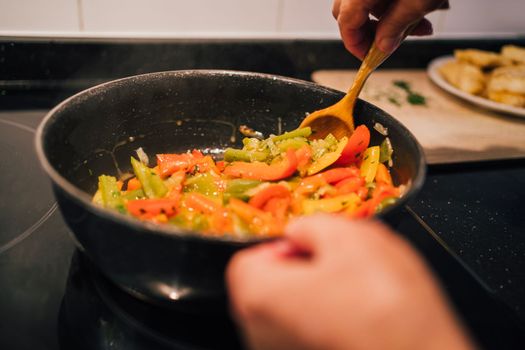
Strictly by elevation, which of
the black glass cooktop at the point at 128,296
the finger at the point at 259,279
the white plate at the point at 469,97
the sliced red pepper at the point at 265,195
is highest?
the finger at the point at 259,279

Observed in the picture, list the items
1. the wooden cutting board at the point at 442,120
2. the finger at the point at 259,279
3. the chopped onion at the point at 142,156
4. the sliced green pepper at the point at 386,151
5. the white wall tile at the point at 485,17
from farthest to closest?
the white wall tile at the point at 485,17 < the wooden cutting board at the point at 442,120 < the chopped onion at the point at 142,156 < the sliced green pepper at the point at 386,151 < the finger at the point at 259,279

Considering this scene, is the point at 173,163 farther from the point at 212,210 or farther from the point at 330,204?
the point at 330,204

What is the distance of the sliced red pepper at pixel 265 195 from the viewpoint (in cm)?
79

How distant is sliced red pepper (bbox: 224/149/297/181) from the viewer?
89 centimetres

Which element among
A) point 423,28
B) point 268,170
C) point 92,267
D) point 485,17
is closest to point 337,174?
point 268,170

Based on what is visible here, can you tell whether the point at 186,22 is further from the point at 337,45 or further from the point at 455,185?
the point at 455,185

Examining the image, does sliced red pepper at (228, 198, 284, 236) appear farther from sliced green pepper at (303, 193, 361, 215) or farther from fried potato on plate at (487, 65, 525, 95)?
fried potato on plate at (487, 65, 525, 95)

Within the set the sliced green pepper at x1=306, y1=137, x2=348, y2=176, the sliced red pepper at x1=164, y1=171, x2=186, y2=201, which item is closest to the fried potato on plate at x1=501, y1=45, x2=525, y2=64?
the sliced green pepper at x1=306, y1=137, x2=348, y2=176

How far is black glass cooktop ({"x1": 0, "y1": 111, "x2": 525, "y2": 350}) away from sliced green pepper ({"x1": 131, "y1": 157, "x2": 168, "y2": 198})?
17cm

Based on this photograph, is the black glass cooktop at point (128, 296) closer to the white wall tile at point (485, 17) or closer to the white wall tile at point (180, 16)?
the white wall tile at point (180, 16)

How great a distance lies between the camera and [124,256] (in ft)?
1.94

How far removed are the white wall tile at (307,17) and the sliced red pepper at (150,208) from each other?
3.14 ft

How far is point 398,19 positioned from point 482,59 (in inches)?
39.2

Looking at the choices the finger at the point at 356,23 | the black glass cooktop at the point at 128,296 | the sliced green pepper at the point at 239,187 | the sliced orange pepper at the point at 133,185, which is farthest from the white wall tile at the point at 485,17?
the sliced orange pepper at the point at 133,185
